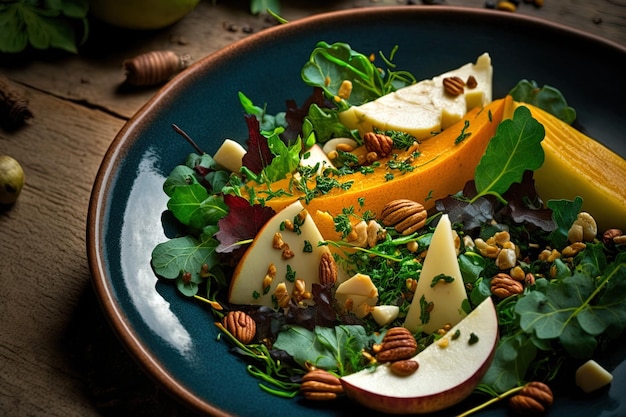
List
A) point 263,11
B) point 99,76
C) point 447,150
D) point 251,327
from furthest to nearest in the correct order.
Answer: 1. point 263,11
2. point 99,76
3. point 447,150
4. point 251,327

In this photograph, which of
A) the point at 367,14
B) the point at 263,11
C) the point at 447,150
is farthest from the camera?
the point at 263,11

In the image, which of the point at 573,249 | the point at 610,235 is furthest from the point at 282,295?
the point at 610,235

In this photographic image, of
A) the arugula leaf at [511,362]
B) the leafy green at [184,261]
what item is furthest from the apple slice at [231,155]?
the arugula leaf at [511,362]

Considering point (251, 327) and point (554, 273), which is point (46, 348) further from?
point (554, 273)

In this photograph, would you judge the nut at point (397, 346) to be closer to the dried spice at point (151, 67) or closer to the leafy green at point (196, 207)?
the leafy green at point (196, 207)

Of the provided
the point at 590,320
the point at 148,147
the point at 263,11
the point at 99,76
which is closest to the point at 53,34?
the point at 99,76

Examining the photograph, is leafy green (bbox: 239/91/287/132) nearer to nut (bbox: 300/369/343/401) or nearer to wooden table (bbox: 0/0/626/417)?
wooden table (bbox: 0/0/626/417)

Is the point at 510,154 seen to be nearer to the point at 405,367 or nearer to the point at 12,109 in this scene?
the point at 405,367
